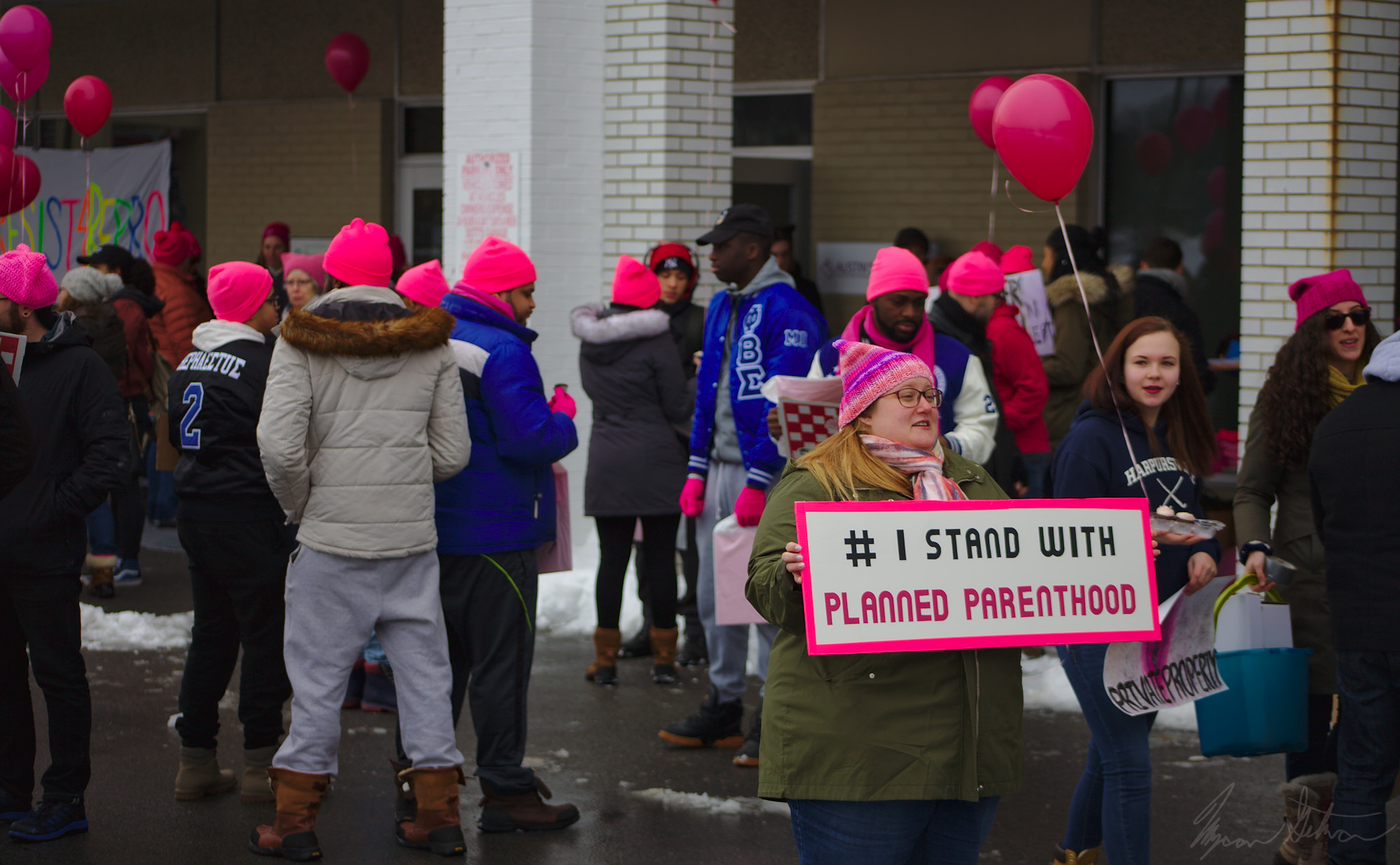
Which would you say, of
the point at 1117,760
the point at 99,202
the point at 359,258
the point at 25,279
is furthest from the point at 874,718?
the point at 99,202

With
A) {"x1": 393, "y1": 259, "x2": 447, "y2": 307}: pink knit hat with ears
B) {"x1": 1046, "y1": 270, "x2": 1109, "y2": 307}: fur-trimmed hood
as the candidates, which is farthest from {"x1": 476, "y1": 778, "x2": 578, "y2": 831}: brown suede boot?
{"x1": 1046, "y1": 270, "x2": 1109, "y2": 307}: fur-trimmed hood

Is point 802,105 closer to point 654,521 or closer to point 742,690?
point 654,521

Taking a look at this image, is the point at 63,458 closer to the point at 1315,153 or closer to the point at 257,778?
the point at 257,778

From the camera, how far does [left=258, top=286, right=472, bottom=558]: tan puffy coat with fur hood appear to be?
4828mm

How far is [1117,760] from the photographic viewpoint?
4371mm

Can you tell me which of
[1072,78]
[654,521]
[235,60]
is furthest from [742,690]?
[235,60]

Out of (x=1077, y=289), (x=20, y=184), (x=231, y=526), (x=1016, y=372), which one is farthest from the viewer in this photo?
(x=20, y=184)

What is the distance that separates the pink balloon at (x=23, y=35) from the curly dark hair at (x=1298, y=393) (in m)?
7.91

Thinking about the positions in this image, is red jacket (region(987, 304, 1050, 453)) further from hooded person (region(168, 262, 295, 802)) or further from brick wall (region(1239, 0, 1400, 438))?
hooded person (region(168, 262, 295, 802))

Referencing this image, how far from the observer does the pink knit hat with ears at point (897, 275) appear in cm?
550

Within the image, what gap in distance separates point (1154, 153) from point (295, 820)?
9.05m

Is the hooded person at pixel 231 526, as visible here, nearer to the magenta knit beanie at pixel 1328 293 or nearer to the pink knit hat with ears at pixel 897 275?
the pink knit hat with ears at pixel 897 275

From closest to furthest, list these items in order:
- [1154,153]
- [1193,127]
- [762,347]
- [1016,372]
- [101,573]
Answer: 1. [762,347]
2. [1016,372]
3. [101,573]
4. [1193,127]
5. [1154,153]

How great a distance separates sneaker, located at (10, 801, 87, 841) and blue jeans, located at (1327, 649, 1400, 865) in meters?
4.09
